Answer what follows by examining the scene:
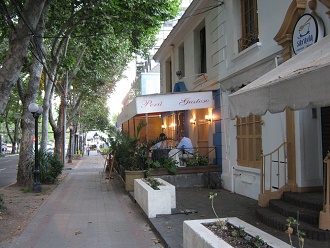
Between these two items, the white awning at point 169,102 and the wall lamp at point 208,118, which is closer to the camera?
the white awning at point 169,102

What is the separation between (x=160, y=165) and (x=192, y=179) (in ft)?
3.84

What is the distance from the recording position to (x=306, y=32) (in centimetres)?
693

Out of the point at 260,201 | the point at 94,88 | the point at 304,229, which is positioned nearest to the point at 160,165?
the point at 260,201

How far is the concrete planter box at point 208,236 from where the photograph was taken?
3.95 m

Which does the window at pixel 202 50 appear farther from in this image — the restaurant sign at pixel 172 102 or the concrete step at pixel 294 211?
the concrete step at pixel 294 211

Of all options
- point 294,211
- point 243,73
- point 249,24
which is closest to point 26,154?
point 243,73

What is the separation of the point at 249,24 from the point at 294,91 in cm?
652

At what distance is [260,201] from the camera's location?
284 inches

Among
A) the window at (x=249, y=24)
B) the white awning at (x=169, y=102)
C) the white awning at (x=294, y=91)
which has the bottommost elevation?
the white awning at (x=294, y=91)

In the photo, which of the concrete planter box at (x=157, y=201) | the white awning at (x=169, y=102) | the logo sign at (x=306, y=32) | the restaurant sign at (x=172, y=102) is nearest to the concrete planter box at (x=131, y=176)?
the white awning at (x=169, y=102)

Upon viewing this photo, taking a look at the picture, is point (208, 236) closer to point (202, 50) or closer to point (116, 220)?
point (116, 220)

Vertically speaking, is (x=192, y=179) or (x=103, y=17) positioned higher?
(x=103, y=17)

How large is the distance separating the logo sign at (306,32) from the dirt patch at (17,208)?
6625 mm

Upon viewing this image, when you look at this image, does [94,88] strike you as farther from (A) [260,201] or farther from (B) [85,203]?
(A) [260,201]
